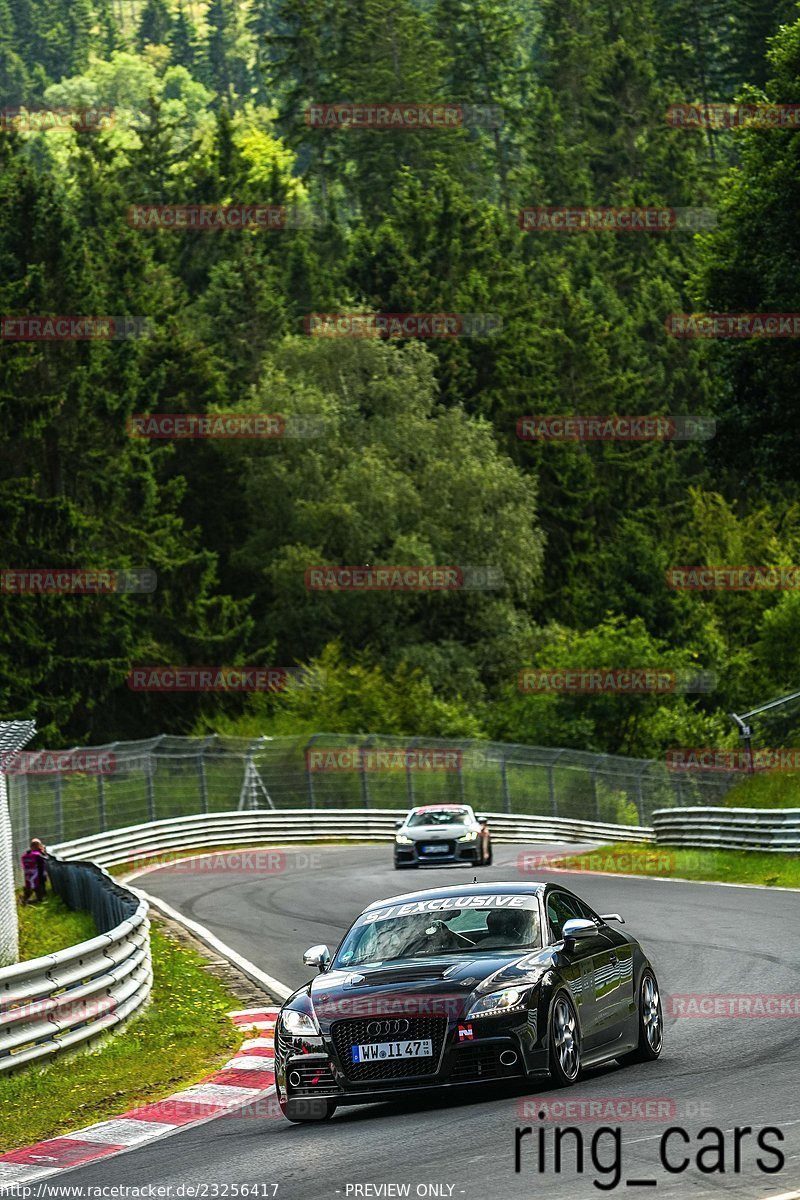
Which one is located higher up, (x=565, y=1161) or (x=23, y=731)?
(x=565, y=1161)

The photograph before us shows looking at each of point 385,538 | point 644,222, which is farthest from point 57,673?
point 644,222

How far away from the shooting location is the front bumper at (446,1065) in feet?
35.1

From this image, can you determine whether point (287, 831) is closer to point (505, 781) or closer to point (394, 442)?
point (505, 781)

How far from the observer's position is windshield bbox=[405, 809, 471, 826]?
1394 inches

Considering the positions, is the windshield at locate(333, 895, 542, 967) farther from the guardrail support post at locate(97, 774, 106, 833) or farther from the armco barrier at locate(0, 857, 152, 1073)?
the guardrail support post at locate(97, 774, 106, 833)

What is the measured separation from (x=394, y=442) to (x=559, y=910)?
56.1 meters

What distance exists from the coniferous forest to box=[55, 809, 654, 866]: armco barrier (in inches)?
371

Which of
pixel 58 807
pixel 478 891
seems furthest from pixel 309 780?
pixel 478 891

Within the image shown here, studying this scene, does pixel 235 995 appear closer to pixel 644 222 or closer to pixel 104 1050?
pixel 104 1050

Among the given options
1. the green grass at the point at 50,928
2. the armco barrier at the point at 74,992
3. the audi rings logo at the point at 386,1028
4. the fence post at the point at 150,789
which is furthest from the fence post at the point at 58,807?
the audi rings logo at the point at 386,1028

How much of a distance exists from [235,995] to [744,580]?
214 ft

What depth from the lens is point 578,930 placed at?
11.7 meters

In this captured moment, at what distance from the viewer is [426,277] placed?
295ft

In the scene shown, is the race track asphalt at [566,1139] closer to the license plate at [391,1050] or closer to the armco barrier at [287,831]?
the license plate at [391,1050]
